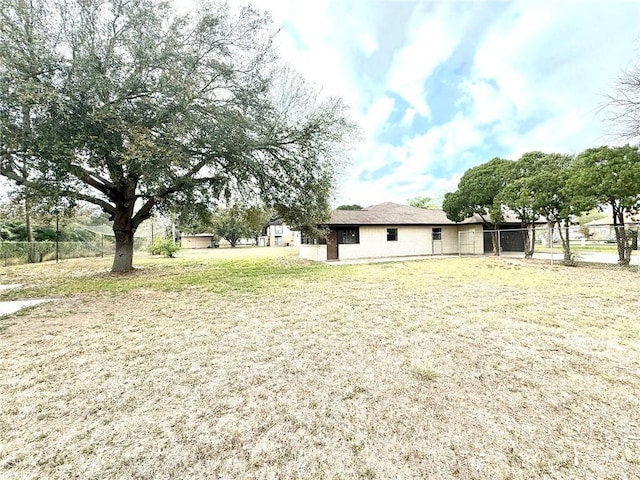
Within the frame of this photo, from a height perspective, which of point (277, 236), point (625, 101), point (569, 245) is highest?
point (625, 101)

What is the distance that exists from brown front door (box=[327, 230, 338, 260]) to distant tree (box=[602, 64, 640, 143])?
37.2 feet

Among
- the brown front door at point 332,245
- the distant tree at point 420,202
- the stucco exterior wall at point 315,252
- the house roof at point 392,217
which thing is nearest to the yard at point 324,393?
the stucco exterior wall at point 315,252

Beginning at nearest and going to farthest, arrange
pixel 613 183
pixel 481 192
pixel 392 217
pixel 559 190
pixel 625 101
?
pixel 625 101 < pixel 613 183 < pixel 559 190 < pixel 481 192 < pixel 392 217

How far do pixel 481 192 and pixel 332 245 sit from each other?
8726 millimetres

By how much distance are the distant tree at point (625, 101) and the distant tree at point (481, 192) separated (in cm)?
680

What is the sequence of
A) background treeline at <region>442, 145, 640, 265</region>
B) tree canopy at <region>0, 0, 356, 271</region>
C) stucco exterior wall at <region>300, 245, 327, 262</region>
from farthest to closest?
stucco exterior wall at <region>300, 245, 327, 262</region>, background treeline at <region>442, 145, 640, 265</region>, tree canopy at <region>0, 0, 356, 271</region>

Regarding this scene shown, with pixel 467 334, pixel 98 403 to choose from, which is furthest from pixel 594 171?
pixel 98 403

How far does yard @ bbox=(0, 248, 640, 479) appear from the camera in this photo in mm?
1784

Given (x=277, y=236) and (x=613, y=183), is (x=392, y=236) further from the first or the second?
(x=277, y=236)

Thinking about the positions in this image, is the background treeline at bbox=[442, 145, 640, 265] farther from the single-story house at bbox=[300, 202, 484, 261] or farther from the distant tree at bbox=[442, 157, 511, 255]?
the single-story house at bbox=[300, 202, 484, 261]

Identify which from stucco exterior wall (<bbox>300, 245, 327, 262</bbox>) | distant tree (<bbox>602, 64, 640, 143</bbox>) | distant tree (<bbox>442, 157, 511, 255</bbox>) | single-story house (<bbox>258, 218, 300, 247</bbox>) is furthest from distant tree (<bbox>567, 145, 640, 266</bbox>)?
single-story house (<bbox>258, 218, 300, 247</bbox>)

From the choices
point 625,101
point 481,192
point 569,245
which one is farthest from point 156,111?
point 569,245

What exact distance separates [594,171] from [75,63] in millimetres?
16234

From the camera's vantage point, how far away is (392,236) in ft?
59.0
